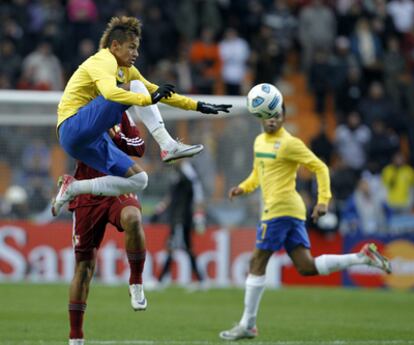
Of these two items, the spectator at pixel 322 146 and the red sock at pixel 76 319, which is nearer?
the red sock at pixel 76 319

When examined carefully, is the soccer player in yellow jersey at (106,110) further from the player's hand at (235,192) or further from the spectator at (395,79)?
the spectator at (395,79)

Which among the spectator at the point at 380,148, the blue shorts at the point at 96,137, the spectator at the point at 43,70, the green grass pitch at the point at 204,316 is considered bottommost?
the green grass pitch at the point at 204,316

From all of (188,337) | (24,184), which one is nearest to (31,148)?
(24,184)

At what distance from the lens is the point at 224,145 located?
20.8 meters

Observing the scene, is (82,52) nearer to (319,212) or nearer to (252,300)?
(252,300)

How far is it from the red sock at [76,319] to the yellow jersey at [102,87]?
1740 mm

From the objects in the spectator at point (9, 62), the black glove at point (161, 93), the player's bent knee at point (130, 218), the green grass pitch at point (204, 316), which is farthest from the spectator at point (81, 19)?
the black glove at point (161, 93)

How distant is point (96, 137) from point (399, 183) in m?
14.2

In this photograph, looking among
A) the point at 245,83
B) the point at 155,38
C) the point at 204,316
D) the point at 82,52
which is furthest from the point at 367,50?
the point at 204,316

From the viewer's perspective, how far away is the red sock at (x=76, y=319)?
34.2ft

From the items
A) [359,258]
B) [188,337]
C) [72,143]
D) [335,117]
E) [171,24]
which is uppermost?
[171,24]

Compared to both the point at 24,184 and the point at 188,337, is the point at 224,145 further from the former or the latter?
the point at 188,337

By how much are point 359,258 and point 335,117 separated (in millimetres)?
14328

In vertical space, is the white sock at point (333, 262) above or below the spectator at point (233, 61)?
below
